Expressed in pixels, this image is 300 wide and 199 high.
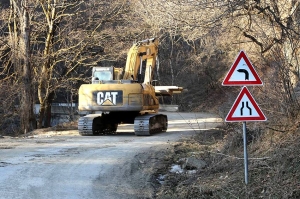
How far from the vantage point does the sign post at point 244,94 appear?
283 inches

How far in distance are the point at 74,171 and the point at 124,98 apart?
832 centimetres

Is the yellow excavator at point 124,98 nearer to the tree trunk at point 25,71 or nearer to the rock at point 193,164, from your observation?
the tree trunk at point 25,71

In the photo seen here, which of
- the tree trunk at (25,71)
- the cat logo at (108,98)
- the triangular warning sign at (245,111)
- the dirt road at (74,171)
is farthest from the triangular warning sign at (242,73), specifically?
the tree trunk at (25,71)

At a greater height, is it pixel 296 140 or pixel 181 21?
pixel 181 21

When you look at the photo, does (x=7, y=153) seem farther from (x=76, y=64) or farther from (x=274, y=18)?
(x=76, y=64)

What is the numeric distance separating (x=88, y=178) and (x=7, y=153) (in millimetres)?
4216

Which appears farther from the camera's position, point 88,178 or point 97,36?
point 97,36

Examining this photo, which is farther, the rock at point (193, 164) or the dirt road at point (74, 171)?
the rock at point (193, 164)

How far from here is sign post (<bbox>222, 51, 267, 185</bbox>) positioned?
7176 mm

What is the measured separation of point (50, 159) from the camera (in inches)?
444

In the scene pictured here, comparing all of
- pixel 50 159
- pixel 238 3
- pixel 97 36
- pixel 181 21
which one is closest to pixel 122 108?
pixel 181 21

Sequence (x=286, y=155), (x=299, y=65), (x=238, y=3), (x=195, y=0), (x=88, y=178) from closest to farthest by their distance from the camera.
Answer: (x=286, y=155)
(x=88, y=178)
(x=299, y=65)
(x=238, y=3)
(x=195, y=0)

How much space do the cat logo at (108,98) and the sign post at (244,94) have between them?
11.0m

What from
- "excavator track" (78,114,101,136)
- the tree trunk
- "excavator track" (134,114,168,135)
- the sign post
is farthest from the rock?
the tree trunk
